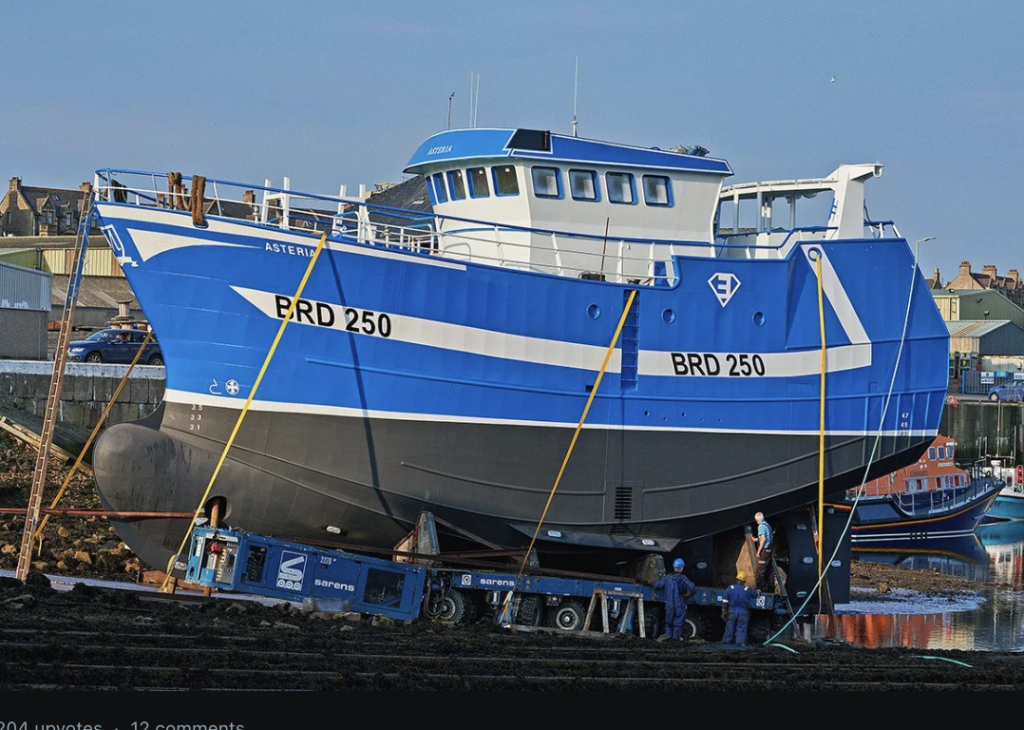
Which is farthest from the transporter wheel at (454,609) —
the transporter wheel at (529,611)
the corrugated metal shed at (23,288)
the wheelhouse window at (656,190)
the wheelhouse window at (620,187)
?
the corrugated metal shed at (23,288)

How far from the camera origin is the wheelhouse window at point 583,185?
1844 centimetres

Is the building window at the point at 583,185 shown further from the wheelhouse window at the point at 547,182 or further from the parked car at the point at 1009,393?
the parked car at the point at 1009,393

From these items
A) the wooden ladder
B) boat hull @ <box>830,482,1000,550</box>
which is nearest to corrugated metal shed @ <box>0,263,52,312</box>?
the wooden ladder

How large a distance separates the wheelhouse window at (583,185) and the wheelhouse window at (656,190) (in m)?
0.81

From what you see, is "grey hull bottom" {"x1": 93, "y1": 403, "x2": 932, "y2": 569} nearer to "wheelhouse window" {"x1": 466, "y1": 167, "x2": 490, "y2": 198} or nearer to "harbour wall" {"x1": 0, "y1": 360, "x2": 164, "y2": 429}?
"wheelhouse window" {"x1": 466, "y1": 167, "x2": 490, "y2": 198}

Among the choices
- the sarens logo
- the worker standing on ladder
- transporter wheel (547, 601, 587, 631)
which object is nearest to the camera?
the sarens logo

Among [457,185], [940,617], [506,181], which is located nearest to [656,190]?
[506,181]

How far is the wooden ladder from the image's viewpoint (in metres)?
16.2

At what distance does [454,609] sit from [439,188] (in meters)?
6.86

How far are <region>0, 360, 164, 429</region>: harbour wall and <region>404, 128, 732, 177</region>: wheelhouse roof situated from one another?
377 inches

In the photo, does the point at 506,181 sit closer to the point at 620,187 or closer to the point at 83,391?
the point at 620,187

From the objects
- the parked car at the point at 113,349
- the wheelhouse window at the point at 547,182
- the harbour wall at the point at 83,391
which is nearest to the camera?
the wheelhouse window at the point at 547,182

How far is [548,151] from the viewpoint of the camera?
18.1 metres

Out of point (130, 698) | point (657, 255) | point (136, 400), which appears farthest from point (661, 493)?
point (136, 400)
